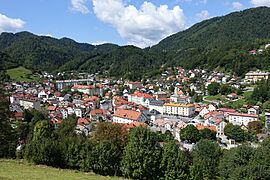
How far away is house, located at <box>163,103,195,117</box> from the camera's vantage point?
7506 centimetres

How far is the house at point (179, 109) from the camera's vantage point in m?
75.1

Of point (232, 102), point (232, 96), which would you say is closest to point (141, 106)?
point (232, 102)

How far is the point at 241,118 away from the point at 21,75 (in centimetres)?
9698

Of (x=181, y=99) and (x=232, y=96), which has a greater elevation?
(x=232, y=96)

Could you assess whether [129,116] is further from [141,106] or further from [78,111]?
[141,106]

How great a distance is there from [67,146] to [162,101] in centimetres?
6040

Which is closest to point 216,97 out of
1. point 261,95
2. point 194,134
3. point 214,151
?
point 261,95

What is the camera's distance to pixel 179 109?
7688 cm

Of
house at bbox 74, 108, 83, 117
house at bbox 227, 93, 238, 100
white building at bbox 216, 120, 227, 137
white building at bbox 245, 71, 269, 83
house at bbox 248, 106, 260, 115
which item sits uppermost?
white building at bbox 245, 71, 269, 83

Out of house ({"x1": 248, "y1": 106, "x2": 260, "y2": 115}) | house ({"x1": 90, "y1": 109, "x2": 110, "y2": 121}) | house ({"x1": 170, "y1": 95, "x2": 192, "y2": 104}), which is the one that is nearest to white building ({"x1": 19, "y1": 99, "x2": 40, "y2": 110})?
house ({"x1": 90, "y1": 109, "x2": 110, "y2": 121})

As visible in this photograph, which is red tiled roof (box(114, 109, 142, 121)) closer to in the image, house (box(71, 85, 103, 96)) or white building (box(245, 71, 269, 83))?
house (box(71, 85, 103, 96))

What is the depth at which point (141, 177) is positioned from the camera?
2192cm

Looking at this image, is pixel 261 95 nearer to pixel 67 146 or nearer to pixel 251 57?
pixel 251 57

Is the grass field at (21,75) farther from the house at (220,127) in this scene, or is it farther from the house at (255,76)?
the house at (220,127)
